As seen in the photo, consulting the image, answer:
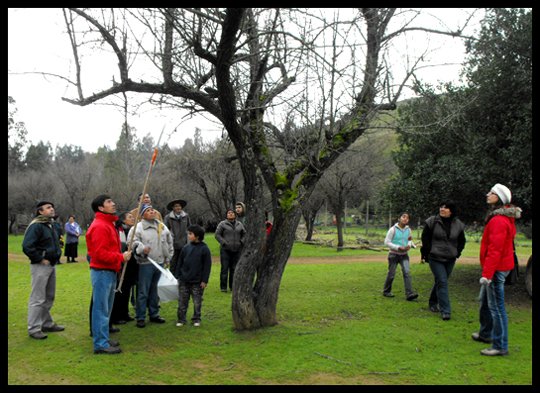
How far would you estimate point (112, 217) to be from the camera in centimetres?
533

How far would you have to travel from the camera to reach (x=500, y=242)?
5133 mm

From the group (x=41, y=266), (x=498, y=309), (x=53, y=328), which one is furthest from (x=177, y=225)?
(x=498, y=309)

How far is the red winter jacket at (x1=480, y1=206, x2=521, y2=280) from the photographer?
201 inches

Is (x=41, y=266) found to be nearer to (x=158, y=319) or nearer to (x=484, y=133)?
(x=158, y=319)

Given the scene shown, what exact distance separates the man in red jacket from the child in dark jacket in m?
1.18

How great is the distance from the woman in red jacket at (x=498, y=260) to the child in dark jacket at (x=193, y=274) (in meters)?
3.96

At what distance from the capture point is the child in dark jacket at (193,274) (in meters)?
6.19

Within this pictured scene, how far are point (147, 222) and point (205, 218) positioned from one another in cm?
3164

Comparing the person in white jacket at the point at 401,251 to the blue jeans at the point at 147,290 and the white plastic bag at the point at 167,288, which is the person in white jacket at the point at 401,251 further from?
the blue jeans at the point at 147,290

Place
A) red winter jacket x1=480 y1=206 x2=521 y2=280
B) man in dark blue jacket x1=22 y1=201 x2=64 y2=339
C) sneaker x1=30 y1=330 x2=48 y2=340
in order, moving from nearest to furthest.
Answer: red winter jacket x1=480 y1=206 x2=521 y2=280
sneaker x1=30 y1=330 x2=48 y2=340
man in dark blue jacket x1=22 y1=201 x2=64 y2=339

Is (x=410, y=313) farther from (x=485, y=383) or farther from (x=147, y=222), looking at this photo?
(x=147, y=222)

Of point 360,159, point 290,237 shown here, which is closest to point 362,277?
point 290,237

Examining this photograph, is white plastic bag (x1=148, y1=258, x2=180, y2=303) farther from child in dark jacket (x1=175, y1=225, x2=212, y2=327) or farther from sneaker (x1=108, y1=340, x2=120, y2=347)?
sneaker (x1=108, y1=340, x2=120, y2=347)

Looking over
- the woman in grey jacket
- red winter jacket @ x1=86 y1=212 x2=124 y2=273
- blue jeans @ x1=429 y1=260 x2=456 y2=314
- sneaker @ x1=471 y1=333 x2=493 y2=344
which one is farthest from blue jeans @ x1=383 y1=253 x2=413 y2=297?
red winter jacket @ x1=86 y1=212 x2=124 y2=273
